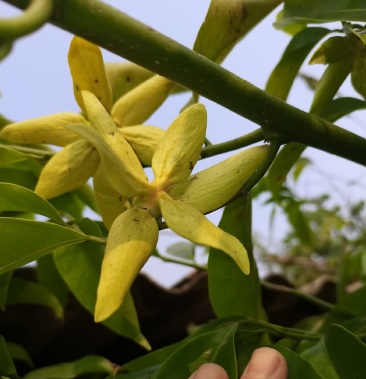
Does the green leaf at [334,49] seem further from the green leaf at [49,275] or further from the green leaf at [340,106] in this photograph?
the green leaf at [49,275]

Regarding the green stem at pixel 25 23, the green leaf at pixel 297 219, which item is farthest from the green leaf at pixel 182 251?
the green stem at pixel 25 23

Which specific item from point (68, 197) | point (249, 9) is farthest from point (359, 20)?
point (68, 197)

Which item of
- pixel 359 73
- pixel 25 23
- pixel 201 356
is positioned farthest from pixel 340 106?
pixel 25 23

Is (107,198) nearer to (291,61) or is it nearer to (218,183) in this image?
(218,183)

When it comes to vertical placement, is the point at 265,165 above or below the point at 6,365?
above

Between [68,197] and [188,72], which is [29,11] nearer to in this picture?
[188,72]

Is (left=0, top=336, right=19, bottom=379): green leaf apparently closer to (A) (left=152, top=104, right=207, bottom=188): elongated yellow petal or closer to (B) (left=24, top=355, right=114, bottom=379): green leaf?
(B) (left=24, top=355, right=114, bottom=379): green leaf
